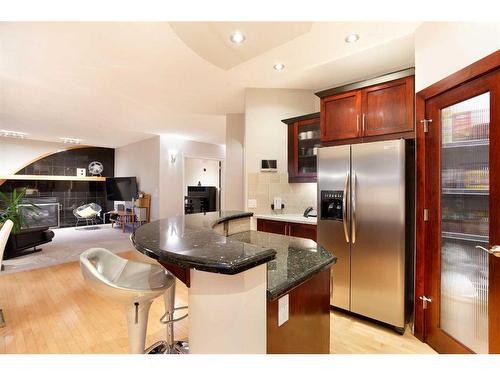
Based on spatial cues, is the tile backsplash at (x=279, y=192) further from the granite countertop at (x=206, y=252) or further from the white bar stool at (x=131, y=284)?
the granite countertop at (x=206, y=252)

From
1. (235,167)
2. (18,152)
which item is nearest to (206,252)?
(235,167)

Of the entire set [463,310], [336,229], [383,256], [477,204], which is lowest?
[463,310]

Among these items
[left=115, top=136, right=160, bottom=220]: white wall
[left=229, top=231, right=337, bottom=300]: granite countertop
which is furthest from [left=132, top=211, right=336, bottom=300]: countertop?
[left=115, top=136, right=160, bottom=220]: white wall

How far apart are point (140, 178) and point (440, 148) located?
711 cm

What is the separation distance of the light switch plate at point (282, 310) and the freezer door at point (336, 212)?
4.79ft

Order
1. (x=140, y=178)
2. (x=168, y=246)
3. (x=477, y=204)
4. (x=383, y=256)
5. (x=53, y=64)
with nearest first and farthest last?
1. (x=168, y=246)
2. (x=477, y=204)
3. (x=383, y=256)
4. (x=53, y=64)
5. (x=140, y=178)

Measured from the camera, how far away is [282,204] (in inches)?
133

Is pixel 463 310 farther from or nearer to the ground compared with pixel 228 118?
nearer to the ground

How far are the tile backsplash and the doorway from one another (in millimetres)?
4681

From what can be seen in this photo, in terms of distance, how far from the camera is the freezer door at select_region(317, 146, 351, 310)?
2.30 m

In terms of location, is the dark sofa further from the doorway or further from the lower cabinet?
the lower cabinet

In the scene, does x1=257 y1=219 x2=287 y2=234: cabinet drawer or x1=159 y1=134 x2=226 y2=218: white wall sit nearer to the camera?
x1=257 y1=219 x2=287 y2=234: cabinet drawer
